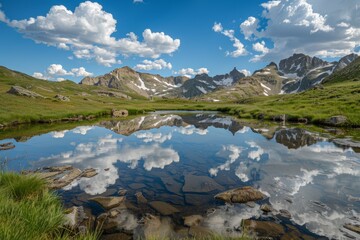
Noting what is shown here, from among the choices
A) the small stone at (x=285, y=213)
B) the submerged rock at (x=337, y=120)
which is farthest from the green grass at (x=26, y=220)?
the submerged rock at (x=337, y=120)

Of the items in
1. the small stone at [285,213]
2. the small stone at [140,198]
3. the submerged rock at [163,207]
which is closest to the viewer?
the small stone at [285,213]

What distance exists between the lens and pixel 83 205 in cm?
1357

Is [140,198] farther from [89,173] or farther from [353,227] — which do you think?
[353,227]

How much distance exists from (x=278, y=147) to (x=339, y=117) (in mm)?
28990

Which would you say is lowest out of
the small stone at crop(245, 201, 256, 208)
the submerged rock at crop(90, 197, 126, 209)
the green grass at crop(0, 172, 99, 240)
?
the small stone at crop(245, 201, 256, 208)

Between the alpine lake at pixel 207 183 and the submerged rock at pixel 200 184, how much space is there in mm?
64

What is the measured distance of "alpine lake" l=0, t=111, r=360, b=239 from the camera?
11.6m

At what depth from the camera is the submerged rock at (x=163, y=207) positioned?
1298cm

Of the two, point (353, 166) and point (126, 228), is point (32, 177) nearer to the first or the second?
point (126, 228)

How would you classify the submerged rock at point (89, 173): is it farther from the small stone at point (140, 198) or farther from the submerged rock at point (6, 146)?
the submerged rock at point (6, 146)

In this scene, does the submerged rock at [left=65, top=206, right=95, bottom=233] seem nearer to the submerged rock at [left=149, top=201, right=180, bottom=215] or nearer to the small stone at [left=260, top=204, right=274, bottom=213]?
the submerged rock at [left=149, top=201, right=180, bottom=215]

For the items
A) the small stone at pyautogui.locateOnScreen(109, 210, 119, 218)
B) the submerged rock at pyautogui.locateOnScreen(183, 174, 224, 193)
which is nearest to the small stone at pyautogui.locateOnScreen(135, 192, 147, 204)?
the small stone at pyautogui.locateOnScreen(109, 210, 119, 218)

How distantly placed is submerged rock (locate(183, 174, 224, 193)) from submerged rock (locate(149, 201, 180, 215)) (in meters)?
2.57

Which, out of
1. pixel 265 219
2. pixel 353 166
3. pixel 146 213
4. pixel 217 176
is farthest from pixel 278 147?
pixel 146 213
